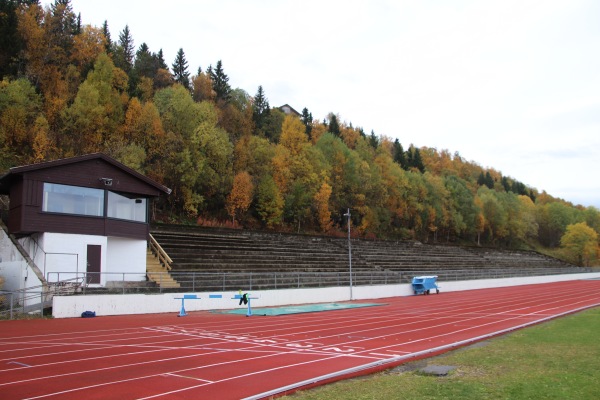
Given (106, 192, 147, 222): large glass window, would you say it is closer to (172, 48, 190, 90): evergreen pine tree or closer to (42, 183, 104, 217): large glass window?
(42, 183, 104, 217): large glass window

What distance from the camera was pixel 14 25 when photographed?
50188 millimetres

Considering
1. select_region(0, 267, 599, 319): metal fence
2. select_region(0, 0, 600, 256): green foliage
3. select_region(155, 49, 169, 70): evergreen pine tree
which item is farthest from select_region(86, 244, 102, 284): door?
select_region(155, 49, 169, 70): evergreen pine tree

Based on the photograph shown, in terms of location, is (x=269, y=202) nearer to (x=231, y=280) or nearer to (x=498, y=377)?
(x=231, y=280)

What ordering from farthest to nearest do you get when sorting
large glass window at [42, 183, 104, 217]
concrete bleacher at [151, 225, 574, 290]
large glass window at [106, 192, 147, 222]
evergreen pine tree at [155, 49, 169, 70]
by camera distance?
evergreen pine tree at [155, 49, 169, 70]
concrete bleacher at [151, 225, 574, 290]
large glass window at [106, 192, 147, 222]
large glass window at [42, 183, 104, 217]

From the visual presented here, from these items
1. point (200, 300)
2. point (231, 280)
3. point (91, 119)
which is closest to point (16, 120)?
point (91, 119)

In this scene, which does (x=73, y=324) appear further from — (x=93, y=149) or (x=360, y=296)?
(x=93, y=149)

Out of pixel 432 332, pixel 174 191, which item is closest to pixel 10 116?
pixel 174 191

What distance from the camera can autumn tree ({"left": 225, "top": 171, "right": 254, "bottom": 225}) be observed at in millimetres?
50625

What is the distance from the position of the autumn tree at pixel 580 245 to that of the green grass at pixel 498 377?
96.0m

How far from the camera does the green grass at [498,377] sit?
7379mm

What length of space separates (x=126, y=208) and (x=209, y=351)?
16.5 metres

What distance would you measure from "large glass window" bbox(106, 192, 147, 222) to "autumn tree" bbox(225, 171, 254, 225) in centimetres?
2291

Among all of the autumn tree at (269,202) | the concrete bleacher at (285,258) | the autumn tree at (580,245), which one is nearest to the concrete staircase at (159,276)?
the concrete bleacher at (285,258)

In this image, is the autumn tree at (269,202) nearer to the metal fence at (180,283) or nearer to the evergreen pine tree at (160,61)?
the metal fence at (180,283)
